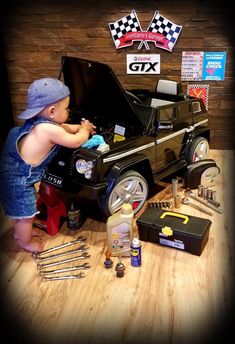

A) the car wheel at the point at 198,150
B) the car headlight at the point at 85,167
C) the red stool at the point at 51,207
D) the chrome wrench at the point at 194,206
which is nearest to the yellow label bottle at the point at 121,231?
the car headlight at the point at 85,167

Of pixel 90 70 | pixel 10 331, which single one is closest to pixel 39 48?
pixel 90 70

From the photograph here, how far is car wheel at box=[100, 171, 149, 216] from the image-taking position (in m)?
2.42

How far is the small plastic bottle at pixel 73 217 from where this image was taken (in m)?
2.46

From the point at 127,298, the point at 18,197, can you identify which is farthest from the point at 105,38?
the point at 127,298

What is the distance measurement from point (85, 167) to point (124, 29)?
168 cm

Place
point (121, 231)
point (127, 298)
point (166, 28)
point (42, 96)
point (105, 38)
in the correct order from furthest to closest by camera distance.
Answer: point (105, 38), point (166, 28), point (121, 231), point (42, 96), point (127, 298)

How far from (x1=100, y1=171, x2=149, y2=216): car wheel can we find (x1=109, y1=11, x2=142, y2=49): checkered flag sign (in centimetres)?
150

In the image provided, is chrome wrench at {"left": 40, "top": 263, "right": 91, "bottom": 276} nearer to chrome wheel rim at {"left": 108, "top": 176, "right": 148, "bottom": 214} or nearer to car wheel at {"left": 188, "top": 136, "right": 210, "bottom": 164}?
chrome wheel rim at {"left": 108, "top": 176, "right": 148, "bottom": 214}

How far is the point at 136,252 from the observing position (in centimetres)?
211

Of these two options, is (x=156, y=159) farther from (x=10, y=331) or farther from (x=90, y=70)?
(x=10, y=331)

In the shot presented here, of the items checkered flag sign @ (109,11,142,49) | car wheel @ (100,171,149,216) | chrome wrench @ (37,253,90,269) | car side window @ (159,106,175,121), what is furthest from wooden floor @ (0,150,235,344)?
checkered flag sign @ (109,11,142,49)

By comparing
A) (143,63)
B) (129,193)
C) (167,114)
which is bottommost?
(129,193)

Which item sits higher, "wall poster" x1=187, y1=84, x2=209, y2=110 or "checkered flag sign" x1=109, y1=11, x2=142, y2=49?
"checkered flag sign" x1=109, y1=11, x2=142, y2=49

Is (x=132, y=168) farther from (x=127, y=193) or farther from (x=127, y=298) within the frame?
(x=127, y=298)
